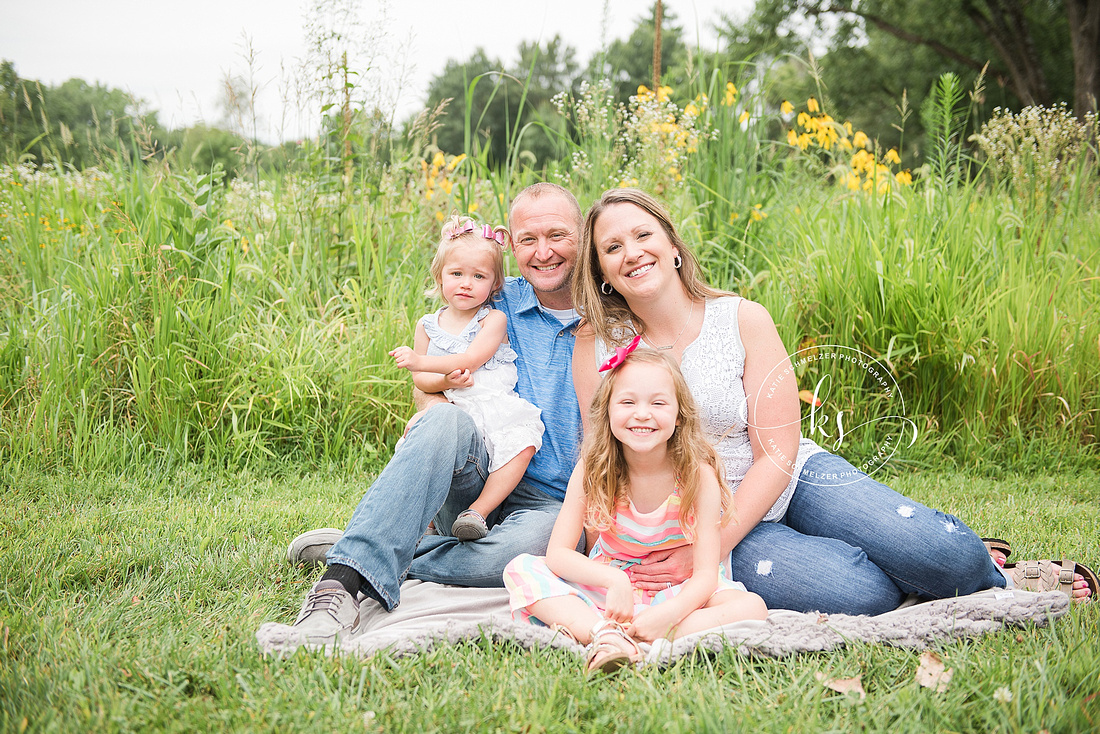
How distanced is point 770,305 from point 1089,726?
2.79 meters

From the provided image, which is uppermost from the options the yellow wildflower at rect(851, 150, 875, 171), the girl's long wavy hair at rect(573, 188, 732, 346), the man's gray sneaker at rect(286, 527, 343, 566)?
the yellow wildflower at rect(851, 150, 875, 171)

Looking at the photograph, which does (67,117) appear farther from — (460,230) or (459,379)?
(459,379)

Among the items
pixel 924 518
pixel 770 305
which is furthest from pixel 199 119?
pixel 924 518

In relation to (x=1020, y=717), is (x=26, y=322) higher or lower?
higher

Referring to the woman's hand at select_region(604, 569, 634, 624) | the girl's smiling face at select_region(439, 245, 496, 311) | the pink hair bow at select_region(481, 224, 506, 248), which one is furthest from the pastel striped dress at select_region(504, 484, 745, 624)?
the pink hair bow at select_region(481, 224, 506, 248)

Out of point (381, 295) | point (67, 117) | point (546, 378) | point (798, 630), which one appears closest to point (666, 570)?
point (798, 630)

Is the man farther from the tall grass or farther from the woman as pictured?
the tall grass

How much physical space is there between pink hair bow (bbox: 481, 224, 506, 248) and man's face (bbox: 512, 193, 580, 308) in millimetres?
122

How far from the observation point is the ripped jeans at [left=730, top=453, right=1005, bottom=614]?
2.13 m

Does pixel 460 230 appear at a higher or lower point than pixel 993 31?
lower

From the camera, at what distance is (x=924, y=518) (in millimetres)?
2166

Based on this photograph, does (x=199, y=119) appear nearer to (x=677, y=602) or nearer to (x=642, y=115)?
(x=642, y=115)

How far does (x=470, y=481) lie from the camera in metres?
2.47

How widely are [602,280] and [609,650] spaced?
1240 mm
